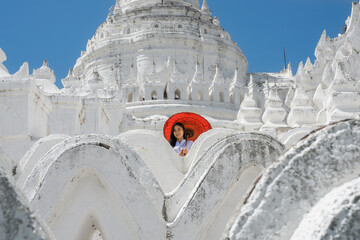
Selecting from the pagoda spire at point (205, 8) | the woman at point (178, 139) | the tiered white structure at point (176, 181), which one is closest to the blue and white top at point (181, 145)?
the woman at point (178, 139)

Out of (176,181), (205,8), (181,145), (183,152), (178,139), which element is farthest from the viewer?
(205,8)

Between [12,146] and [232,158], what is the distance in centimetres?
380

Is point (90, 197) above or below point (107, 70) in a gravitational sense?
below

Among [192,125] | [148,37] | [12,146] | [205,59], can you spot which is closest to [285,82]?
[205,59]

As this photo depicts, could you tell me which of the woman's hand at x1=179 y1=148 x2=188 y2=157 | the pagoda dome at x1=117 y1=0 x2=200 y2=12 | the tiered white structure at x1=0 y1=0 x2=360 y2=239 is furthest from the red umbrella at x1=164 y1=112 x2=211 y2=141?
the pagoda dome at x1=117 y1=0 x2=200 y2=12

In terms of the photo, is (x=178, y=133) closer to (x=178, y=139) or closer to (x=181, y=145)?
(x=178, y=139)

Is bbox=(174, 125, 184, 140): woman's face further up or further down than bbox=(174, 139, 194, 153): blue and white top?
further up

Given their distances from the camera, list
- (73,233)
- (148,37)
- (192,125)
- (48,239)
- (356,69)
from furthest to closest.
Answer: (148,37)
(192,125)
(356,69)
(73,233)
(48,239)

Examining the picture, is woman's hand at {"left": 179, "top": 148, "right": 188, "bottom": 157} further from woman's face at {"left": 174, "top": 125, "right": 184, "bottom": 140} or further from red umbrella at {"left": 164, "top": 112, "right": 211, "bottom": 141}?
red umbrella at {"left": 164, "top": 112, "right": 211, "bottom": 141}

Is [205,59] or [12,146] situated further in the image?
[205,59]

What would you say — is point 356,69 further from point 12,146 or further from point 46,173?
point 46,173

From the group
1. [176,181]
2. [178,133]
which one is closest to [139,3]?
[178,133]

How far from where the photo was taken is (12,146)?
6352mm

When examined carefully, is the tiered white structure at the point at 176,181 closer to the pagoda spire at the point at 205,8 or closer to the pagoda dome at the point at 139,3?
the pagoda dome at the point at 139,3
